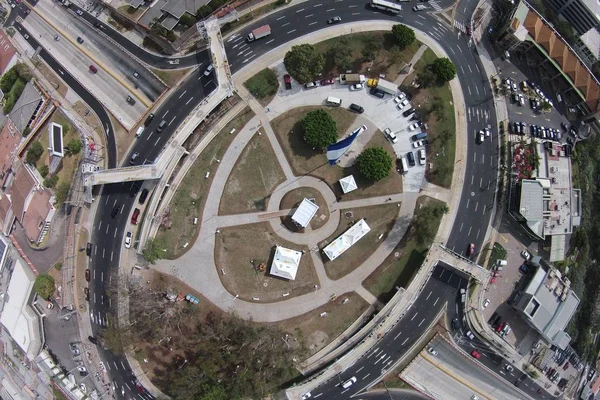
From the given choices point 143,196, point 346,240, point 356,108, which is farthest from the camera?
point 356,108

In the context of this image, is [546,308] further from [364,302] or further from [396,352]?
[364,302]

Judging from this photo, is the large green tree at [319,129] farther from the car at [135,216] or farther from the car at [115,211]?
the car at [115,211]

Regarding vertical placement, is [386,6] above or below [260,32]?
above

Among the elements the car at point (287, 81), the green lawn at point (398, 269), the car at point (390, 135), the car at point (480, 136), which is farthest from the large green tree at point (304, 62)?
the green lawn at point (398, 269)

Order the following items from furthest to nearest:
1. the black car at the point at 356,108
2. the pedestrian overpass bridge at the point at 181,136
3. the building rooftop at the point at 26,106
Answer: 1. the building rooftop at the point at 26,106
2. the black car at the point at 356,108
3. the pedestrian overpass bridge at the point at 181,136

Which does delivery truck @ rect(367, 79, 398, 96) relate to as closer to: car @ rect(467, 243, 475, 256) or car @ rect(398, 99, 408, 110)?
car @ rect(398, 99, 408, 110)

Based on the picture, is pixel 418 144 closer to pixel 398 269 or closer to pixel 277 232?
pixel 398 269

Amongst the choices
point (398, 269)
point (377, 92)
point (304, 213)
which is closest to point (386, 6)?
point (377, 92)
